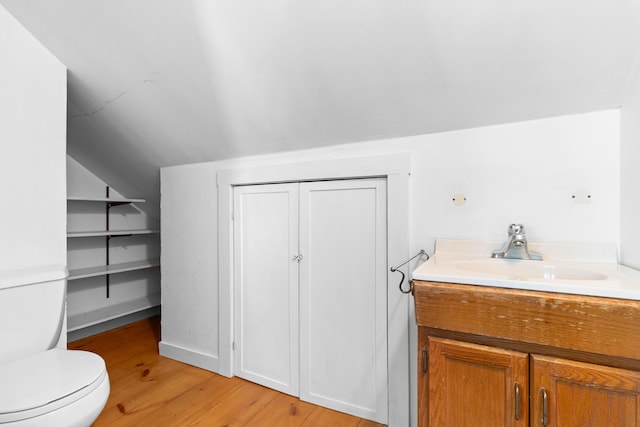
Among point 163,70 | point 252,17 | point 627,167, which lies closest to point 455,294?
point 627,167

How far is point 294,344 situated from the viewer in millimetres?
1851

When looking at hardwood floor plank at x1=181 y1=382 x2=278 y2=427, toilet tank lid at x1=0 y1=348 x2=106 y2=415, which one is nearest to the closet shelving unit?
toilet tank lid at x1=0 y1=348 x2=106 y2=415

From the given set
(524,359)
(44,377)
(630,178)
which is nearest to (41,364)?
(44,377)

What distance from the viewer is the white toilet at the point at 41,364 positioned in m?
1.05

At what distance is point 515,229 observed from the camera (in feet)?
4.23

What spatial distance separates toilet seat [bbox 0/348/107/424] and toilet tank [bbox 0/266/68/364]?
109mm

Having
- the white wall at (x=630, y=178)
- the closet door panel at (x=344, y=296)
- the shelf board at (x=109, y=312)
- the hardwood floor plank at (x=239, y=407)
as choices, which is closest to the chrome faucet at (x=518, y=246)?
the white wall at (x=630, y=178)

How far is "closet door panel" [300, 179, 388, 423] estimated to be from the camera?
1620 mm

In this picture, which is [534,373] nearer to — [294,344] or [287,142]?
[294,344]

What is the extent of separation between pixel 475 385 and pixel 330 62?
132 cm

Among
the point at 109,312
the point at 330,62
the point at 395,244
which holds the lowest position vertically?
the point at 109,312

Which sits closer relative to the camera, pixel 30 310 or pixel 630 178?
pixel 630 178

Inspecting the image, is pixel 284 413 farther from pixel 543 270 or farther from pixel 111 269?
pixel 111 269

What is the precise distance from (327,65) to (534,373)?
133 cm
